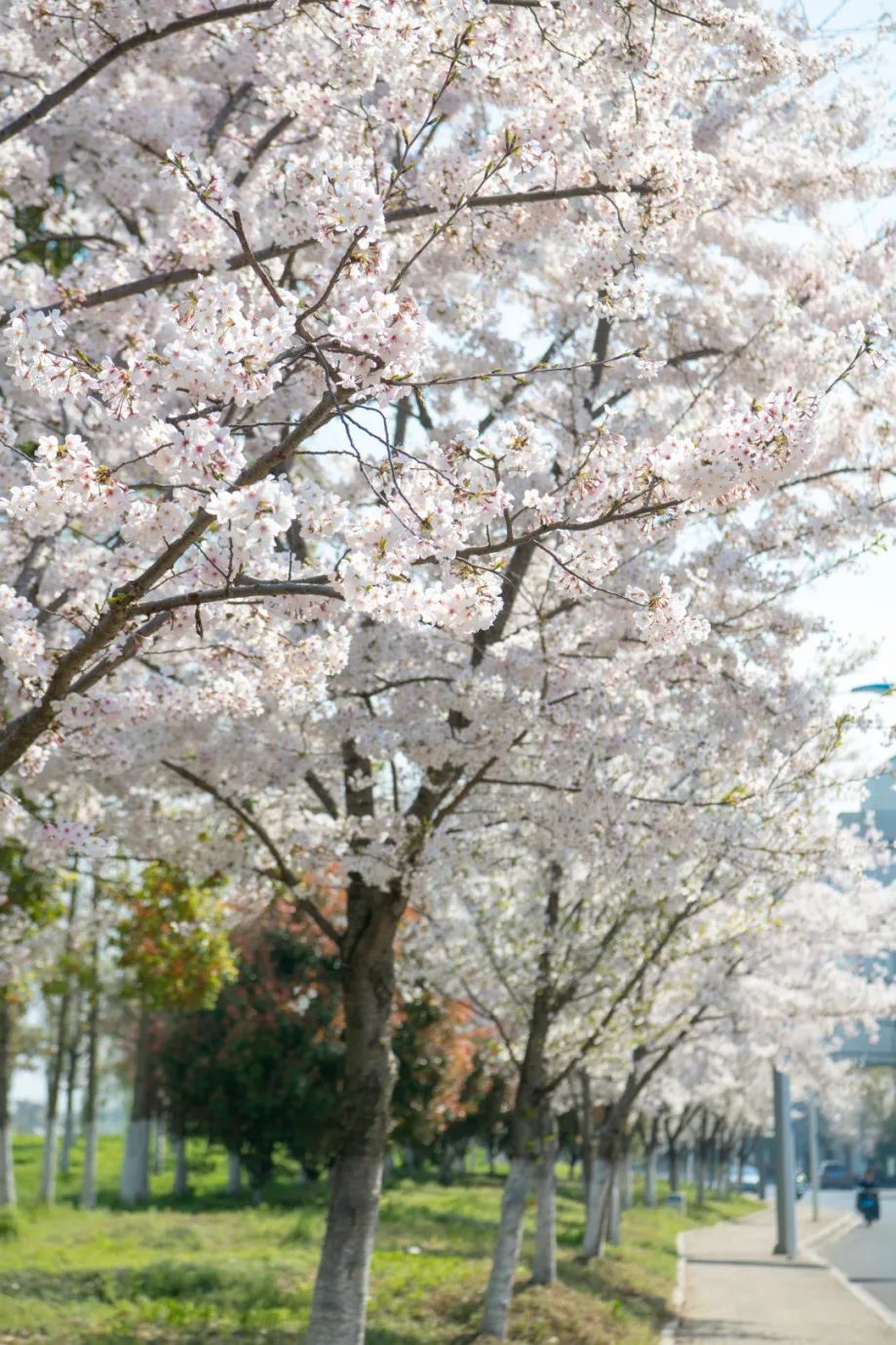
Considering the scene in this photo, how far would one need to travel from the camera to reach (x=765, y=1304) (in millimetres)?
18203

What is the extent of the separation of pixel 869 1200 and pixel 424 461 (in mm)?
40415

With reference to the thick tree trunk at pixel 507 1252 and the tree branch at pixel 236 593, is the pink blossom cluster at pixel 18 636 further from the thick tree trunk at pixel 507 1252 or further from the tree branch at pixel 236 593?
the thick tree trunk at pixel 507 1252

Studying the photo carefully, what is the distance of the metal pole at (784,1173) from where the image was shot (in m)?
27.2

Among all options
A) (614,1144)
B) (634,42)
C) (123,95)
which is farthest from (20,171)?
(614,1144)

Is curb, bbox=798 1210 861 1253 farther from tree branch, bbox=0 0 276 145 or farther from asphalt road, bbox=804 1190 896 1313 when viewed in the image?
tree branch, bbox=0 0 276 145

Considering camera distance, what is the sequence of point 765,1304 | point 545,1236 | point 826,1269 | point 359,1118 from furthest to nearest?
1. point 826,1269
2. point 765,1304
3. point 545,1236
4. point 359,1118

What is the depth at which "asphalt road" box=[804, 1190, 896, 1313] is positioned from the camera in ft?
69.1

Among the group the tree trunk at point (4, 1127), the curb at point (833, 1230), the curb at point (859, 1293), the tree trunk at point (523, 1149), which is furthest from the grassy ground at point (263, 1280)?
the curb at point (833, 1230)

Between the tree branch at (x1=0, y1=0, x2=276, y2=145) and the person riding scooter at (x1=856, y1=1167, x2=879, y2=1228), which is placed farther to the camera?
the person riding scooter at (x1=856, y1=1167, x2=879, y2=1228)

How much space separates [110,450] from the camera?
10109 millimetres

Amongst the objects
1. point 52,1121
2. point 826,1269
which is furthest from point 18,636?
point 52,1121

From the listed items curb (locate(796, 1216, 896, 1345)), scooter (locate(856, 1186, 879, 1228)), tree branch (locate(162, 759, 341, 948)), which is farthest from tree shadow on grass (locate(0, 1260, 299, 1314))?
scooter (locate(856, 1186, 879, 1228))

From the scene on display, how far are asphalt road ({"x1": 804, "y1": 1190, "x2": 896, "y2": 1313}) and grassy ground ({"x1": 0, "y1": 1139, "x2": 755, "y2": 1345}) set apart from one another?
3023 mm

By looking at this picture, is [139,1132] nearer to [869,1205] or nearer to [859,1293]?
[859,1293]
